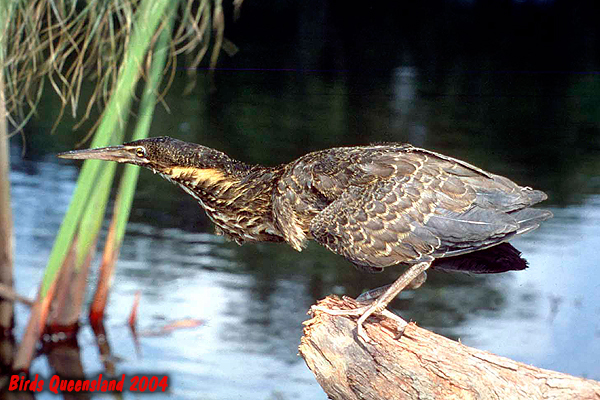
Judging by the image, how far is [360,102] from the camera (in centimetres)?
806

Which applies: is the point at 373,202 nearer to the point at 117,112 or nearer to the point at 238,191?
the point at 238,191

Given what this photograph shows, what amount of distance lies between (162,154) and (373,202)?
70 cm

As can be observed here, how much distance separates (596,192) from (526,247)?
5.89ft

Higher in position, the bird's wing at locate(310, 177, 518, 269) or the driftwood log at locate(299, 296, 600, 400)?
Result: the bird's wing at locate(310, 177, 518, 269)

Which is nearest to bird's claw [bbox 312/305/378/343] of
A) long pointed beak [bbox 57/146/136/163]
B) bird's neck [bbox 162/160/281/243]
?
bird's neck [bbox 162/160/281/243]

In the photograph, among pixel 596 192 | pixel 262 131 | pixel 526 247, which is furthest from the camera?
pixel 262 131

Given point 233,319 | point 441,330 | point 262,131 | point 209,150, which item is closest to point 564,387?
point 209,150

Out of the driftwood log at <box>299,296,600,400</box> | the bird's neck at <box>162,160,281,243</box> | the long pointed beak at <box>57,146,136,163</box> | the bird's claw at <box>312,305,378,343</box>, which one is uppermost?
the long pointed beak at <box>57,146,136,163</box>

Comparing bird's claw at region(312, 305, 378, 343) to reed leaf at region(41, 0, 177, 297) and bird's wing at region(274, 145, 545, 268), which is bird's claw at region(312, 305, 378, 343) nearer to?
bird's wing at region(274, 145, 545, 268)

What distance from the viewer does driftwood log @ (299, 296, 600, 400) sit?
2176 mm

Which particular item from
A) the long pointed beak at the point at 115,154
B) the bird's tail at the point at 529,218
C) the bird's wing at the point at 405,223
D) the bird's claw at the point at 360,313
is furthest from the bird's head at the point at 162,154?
the bird's tail at the point at 529,218

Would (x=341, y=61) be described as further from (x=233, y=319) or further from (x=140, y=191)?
(x=233, y=319)

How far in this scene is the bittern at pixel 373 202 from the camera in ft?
7.60

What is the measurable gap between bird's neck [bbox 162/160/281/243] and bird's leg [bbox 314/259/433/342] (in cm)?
38
